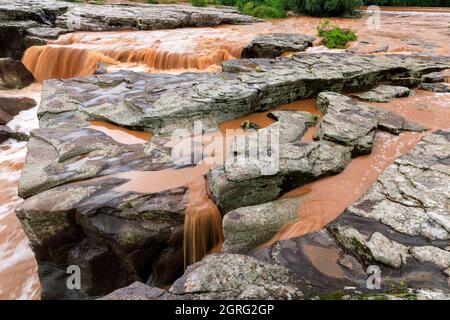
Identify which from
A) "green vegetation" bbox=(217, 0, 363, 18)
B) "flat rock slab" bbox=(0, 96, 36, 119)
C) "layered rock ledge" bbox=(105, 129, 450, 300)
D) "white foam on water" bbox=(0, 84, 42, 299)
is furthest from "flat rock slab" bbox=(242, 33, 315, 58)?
"layered rock ledge" bbox=(105, 129, 450, 300)

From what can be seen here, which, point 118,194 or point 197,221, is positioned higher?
point 118,194

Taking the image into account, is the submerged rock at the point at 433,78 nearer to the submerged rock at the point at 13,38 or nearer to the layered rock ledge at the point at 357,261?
the layered rock ledge at the point at 357,261

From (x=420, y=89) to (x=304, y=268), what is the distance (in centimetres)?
616

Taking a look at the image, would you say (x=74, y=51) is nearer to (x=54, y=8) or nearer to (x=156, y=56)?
(x=156, y=56)

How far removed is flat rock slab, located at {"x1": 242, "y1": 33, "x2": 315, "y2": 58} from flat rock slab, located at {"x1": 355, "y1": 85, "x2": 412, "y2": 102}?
4.58 m

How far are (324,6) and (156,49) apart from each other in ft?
40.0

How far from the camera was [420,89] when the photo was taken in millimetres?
7234

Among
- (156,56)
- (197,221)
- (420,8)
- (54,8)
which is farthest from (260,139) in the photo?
(420,8)

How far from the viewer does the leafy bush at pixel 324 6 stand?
61.7ft

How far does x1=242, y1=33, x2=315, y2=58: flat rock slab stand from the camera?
1105cm

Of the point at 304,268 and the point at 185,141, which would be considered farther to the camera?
the point at 185,141

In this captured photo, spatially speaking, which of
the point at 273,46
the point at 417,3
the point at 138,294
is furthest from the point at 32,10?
the point at 417,3

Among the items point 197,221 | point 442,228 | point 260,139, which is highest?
point 260,139
